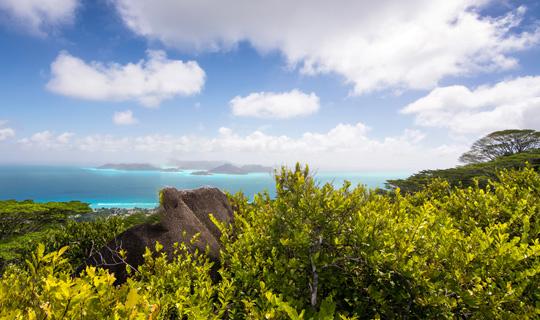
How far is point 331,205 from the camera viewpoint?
550 centimetres

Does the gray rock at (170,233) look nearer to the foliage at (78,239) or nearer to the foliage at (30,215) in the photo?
the foliage at (78,239)

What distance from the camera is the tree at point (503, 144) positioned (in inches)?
2110

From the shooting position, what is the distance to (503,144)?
2224 inches

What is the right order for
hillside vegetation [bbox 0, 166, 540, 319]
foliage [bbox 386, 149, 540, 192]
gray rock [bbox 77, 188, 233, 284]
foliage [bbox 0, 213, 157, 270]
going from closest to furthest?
hillside vegetation [bbox 0, 166, 540, 319] < gray rock [bbox 77, 188, 233, 284] < foliage [bbox 0, 213, 157, 270] < foliage [bbox 386, 149, 540, 192]

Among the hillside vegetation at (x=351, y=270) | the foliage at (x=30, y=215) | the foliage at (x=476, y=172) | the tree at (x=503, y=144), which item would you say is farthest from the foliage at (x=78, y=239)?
the tree at (x=503, y=144)

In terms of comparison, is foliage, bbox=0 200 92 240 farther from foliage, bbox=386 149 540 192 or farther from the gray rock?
foliage, bbox=386 149 540 192

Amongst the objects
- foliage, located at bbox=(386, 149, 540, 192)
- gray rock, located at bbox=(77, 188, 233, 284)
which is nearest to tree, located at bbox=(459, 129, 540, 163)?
foliage, located at bbox=(386, 149, 540, 192)

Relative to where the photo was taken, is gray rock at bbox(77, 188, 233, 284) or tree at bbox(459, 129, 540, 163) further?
tree at bbox(459, 129, 540, 163)

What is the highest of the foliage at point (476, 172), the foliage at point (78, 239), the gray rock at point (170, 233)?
the foliage at point (476, 172)

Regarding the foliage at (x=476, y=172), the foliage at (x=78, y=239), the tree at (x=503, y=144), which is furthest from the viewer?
the tree at (x=503, y=144)

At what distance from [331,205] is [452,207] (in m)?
6.32

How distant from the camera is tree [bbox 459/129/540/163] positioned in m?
53.6

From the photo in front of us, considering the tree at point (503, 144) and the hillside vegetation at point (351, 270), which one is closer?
the hillside vegetation at point (351, 270)

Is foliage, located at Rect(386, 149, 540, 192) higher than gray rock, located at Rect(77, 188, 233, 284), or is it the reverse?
foliage, located at Rect(386, 149, 540, 192)
